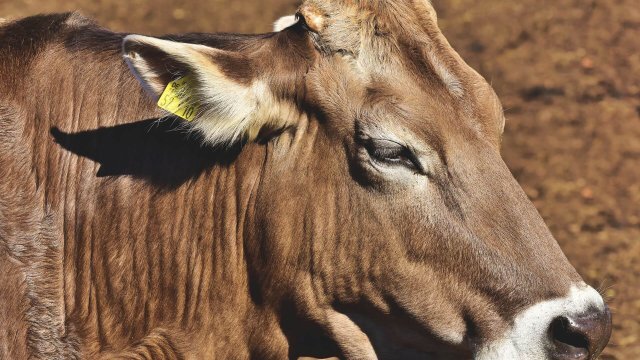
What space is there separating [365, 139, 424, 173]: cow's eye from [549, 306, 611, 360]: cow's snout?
2.66ft

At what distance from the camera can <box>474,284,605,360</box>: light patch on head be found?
402 centimetres

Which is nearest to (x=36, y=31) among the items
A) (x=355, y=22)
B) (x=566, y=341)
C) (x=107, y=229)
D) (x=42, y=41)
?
(x=42, y=41)

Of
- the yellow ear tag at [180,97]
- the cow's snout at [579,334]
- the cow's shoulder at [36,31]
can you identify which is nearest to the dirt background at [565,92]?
the cow's shoulder at [36,31]

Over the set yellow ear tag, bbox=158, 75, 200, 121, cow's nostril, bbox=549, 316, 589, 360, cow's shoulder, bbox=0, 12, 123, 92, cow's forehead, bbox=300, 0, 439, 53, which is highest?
cow's shoulder, bbox=0, 12, 123, 92

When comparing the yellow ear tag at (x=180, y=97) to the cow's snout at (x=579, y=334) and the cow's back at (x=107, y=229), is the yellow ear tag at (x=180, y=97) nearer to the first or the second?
the cow's back at (x=107, y=229)

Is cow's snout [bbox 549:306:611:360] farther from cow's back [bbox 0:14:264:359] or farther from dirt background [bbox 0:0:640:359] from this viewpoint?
dirt background [bbox 0:0:640:359]

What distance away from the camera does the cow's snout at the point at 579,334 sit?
3.99 metres

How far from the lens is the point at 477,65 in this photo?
37.7 feet

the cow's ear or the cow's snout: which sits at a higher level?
the cow's ear

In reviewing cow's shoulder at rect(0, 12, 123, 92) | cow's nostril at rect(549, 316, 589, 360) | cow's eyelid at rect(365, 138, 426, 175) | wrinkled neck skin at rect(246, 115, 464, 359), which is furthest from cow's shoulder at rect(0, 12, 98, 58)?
cow's nostril at rect(549, 316, 589, 360)

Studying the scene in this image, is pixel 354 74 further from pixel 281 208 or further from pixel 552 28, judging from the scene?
pixel 552 28

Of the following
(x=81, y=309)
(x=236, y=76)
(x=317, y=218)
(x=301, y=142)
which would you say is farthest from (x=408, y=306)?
(x=81, y=309)

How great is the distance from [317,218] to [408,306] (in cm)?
52

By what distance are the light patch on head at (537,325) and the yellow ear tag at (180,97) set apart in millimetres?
1534
